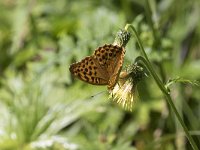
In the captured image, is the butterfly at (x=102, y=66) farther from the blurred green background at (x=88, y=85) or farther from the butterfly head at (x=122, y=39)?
the blurred green background at (x=88, y=85)

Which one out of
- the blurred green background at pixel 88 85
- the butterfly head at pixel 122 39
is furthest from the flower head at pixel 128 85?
the blurred green background at pixel 88 85

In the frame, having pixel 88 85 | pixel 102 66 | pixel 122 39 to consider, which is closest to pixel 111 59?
pixel 102 66

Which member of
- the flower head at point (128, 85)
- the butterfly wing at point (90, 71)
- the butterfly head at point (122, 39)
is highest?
the butterfly head at point (122, 39)

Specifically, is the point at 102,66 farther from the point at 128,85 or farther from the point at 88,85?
the point at 88,85

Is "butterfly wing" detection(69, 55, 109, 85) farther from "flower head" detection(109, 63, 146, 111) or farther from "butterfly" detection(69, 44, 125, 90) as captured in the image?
"flower head" detection(109, 63, 146, 111)

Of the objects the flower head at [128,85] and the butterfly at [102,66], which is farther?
the flower head at [128,85]

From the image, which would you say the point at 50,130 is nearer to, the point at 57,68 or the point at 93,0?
the point at 57,68

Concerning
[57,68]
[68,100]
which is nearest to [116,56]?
[68,100]
